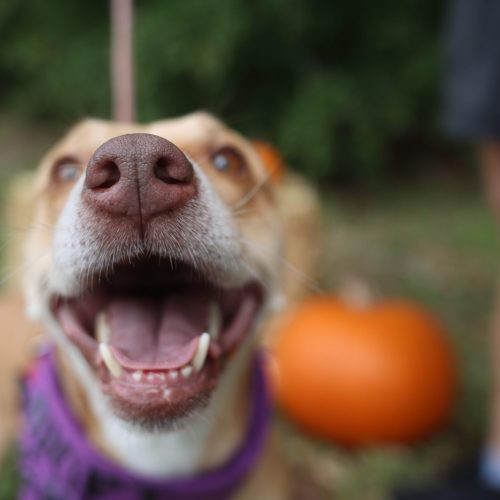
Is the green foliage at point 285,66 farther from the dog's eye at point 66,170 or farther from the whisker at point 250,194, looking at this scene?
the dog's eye at point 66,170

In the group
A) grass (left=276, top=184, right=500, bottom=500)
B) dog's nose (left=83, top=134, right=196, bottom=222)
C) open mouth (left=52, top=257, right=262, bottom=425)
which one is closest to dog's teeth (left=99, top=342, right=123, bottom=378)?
open mouth (left=52, top=257, right=262, bottom=425)

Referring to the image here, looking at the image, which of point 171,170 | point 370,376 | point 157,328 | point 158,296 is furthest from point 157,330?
point 370,376

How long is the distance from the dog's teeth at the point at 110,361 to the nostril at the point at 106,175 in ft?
1.32

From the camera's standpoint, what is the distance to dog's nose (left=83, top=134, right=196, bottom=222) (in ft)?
4.16

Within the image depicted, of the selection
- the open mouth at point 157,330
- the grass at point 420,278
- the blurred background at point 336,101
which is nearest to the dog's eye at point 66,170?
the open mouth at point 157,330

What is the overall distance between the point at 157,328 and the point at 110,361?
19 centimetres

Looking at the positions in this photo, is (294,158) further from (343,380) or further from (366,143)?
(343,380)

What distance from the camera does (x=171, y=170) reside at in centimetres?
132

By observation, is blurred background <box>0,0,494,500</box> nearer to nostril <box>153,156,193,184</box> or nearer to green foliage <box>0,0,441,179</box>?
green foliage <box>0,0,441,179</box>

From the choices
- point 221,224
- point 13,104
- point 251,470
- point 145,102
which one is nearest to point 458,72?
point 221,224

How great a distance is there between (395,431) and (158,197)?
2199 millimetres

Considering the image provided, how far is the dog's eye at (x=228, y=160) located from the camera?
73.4 inches

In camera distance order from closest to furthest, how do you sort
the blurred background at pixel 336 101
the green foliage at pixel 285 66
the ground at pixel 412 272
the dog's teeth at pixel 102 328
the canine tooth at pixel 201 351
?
the canine tooth at pixel 201 351, the dog's teeth at pixel 102 328, the ground at pixel 412 272, the blurred background at pixel 336 101, the green foliage at pixel 285 66

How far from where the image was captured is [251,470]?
6.84 feet
